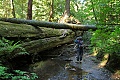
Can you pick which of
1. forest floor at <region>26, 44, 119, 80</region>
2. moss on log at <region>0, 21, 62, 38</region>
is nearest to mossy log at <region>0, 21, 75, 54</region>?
moss on log at <region>0, 21, 62, 38</region>

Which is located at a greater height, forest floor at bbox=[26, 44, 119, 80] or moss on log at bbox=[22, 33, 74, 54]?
moss on log at bbox=[22, 33, 74, 54]

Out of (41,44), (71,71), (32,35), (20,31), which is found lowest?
(71,71)

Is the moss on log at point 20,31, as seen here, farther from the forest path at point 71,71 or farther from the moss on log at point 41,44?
the forest path at point 71,71

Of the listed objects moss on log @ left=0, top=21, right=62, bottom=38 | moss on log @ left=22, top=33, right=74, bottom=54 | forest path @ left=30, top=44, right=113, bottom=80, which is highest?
moss on log @ left=0, top=21, right=62, bottom=38

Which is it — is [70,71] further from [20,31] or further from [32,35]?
[20,31]

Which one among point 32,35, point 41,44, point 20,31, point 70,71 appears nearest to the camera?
point 70,71

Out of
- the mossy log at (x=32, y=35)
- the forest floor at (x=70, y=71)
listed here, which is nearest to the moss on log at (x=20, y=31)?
the mossy log at (x=32, y=35)

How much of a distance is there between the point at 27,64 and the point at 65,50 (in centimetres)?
→ 568

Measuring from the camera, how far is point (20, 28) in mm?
10633

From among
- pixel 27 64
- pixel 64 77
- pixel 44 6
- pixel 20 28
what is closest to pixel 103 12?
pixel 64 77

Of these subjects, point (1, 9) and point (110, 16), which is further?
point (1, 9)

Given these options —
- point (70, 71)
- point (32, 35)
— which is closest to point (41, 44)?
point (32, 35)

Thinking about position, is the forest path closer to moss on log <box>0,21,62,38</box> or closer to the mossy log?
the mossy log

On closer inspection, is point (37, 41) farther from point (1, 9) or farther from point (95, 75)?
point (1, 9)
